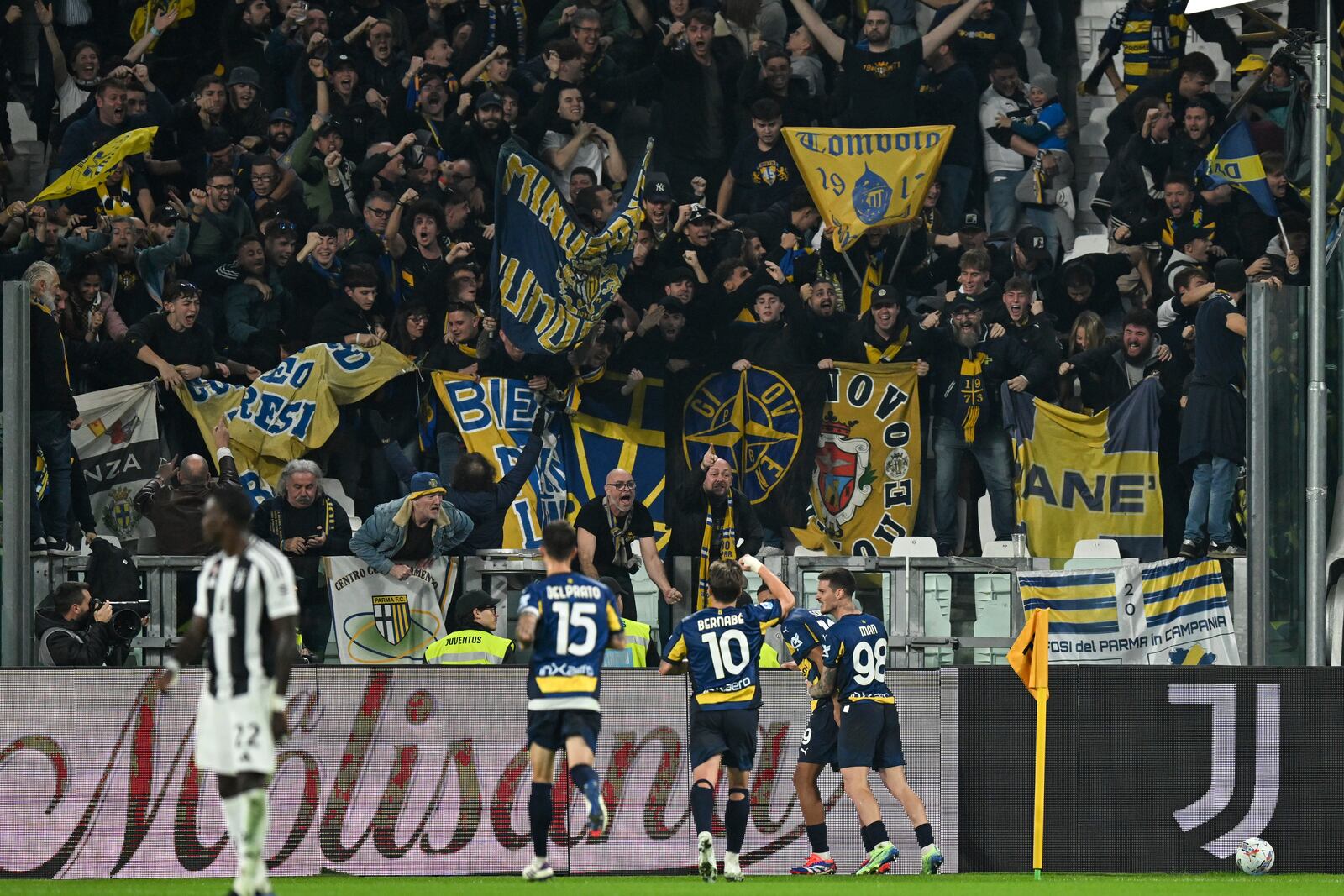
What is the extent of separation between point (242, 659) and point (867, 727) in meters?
5.10

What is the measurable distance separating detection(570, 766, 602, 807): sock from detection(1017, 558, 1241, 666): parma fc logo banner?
6.06 m

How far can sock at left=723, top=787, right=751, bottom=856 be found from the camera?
11.1 m

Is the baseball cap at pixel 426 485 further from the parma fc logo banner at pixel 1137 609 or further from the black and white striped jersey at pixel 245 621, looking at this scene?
the black and white striped jersey at pixel 245 621

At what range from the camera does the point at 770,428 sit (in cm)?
1652

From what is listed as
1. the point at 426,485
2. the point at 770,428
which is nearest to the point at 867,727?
the point at 426,485

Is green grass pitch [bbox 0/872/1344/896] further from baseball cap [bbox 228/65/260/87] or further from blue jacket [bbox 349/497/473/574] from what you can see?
baseball cap [bbox 228/65/260/87]

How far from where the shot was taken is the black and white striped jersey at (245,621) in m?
7.68

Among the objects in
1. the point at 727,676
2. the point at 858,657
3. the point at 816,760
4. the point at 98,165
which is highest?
the point at 98,165

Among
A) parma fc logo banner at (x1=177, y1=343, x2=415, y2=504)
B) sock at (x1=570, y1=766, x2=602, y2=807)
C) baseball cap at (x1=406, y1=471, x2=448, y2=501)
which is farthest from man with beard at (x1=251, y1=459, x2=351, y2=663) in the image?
sock at (x1=570, y1=766, x2=602, y2=807)

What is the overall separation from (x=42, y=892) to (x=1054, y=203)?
11.8m

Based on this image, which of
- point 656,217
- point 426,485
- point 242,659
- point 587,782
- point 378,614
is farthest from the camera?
point 656,217

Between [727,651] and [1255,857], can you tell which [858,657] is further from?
[1255,857]

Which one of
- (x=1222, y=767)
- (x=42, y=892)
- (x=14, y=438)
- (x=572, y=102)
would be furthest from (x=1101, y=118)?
(x=42, y=892)

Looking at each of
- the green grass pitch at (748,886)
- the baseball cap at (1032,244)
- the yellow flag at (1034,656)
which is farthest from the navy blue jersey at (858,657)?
the baseball cap at (1032,244)
